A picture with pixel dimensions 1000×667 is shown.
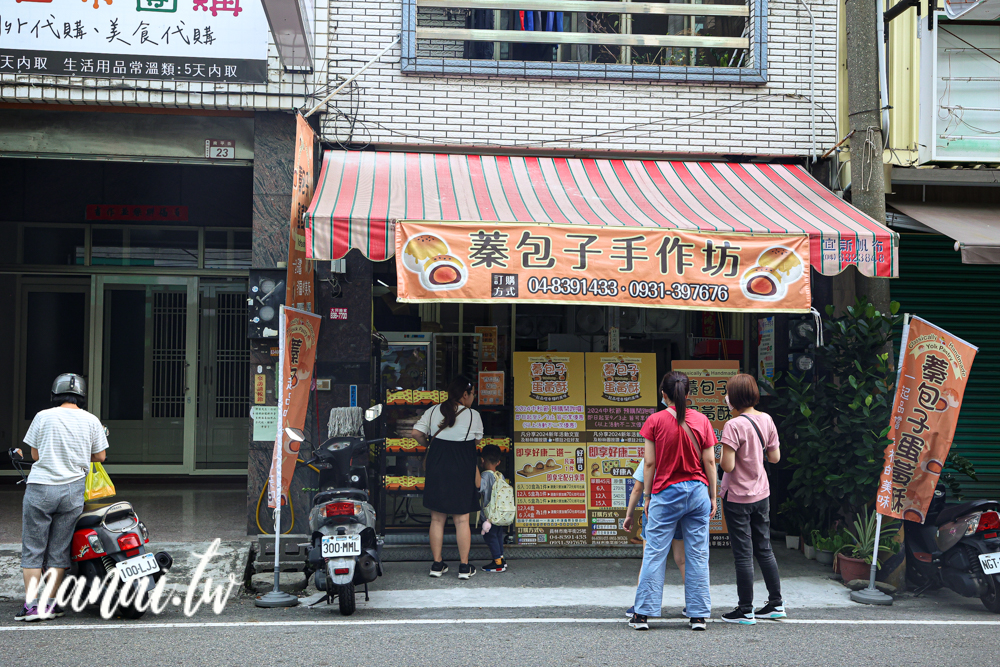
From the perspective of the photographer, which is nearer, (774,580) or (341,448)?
(774,580)

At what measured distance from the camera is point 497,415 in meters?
8.23

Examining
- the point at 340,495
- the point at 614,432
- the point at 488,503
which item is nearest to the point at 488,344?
the point at 614,432

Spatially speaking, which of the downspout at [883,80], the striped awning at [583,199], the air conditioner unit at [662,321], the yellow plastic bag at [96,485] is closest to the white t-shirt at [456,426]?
the striped awning at [583,199]

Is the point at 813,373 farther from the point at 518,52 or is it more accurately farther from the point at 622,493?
the point at 518,52

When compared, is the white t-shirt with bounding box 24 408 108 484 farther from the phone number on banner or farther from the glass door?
the glass door

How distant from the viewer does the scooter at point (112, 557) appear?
5766 mm

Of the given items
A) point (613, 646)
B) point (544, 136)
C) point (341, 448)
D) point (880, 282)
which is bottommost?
point (613, 646)

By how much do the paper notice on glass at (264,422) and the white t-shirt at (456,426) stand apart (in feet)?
5.14

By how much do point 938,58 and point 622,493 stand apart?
573cm

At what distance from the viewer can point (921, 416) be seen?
6609mm

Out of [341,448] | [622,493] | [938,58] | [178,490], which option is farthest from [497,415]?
[938,58]

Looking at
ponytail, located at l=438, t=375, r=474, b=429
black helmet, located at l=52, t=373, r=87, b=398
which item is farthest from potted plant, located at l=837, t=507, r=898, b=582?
black helmet, located at l=52, t=373, r=87, b=398

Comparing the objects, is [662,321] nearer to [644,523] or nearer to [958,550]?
[644,523]

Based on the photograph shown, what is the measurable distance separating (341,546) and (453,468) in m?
1.49
